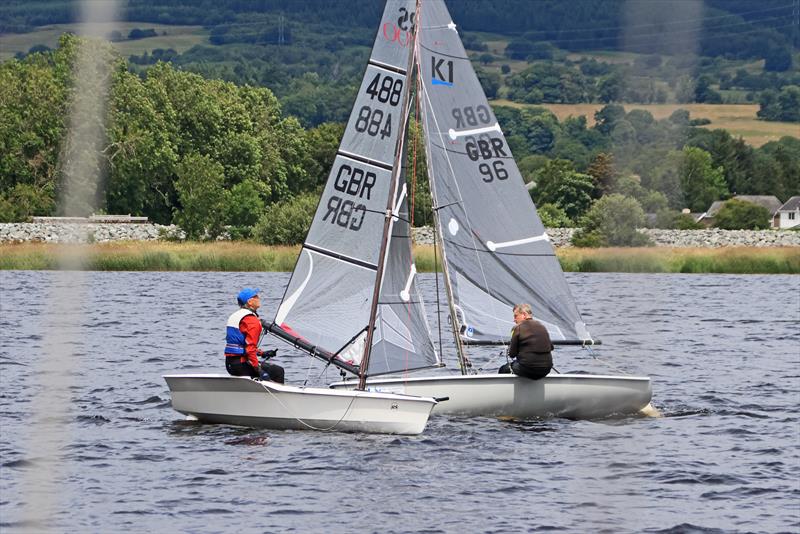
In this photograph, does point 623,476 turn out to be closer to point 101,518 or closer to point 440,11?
point 101,518

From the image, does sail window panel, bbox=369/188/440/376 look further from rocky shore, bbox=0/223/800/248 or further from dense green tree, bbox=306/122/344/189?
dense green tree, bbox=306/122/344/189

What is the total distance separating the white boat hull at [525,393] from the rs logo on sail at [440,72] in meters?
4.06

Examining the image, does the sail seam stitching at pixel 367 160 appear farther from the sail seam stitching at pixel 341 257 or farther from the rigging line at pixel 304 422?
the rigging line at pixel 304 422

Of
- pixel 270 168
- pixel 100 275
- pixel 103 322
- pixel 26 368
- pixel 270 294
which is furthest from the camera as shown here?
pixel 270 168

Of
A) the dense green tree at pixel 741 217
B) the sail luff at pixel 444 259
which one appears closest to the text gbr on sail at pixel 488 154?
Result: the sail luff at pixel 444 259

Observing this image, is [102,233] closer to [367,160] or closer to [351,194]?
[351,194]

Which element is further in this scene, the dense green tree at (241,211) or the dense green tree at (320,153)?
the dense green tree at (320,153)

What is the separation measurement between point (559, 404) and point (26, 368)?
11982 millimetres

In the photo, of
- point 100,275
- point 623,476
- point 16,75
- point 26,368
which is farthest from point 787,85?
point 623,476

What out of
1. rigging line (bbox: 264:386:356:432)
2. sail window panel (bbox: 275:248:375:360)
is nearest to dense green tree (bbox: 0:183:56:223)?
sail window panel (bbox: 275:248:375:360)

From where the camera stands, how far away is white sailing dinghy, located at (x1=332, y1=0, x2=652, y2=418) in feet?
58.5

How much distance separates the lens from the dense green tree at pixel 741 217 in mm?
98062

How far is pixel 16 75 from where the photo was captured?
88125 mm

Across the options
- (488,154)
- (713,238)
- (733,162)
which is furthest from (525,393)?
(733,162)
